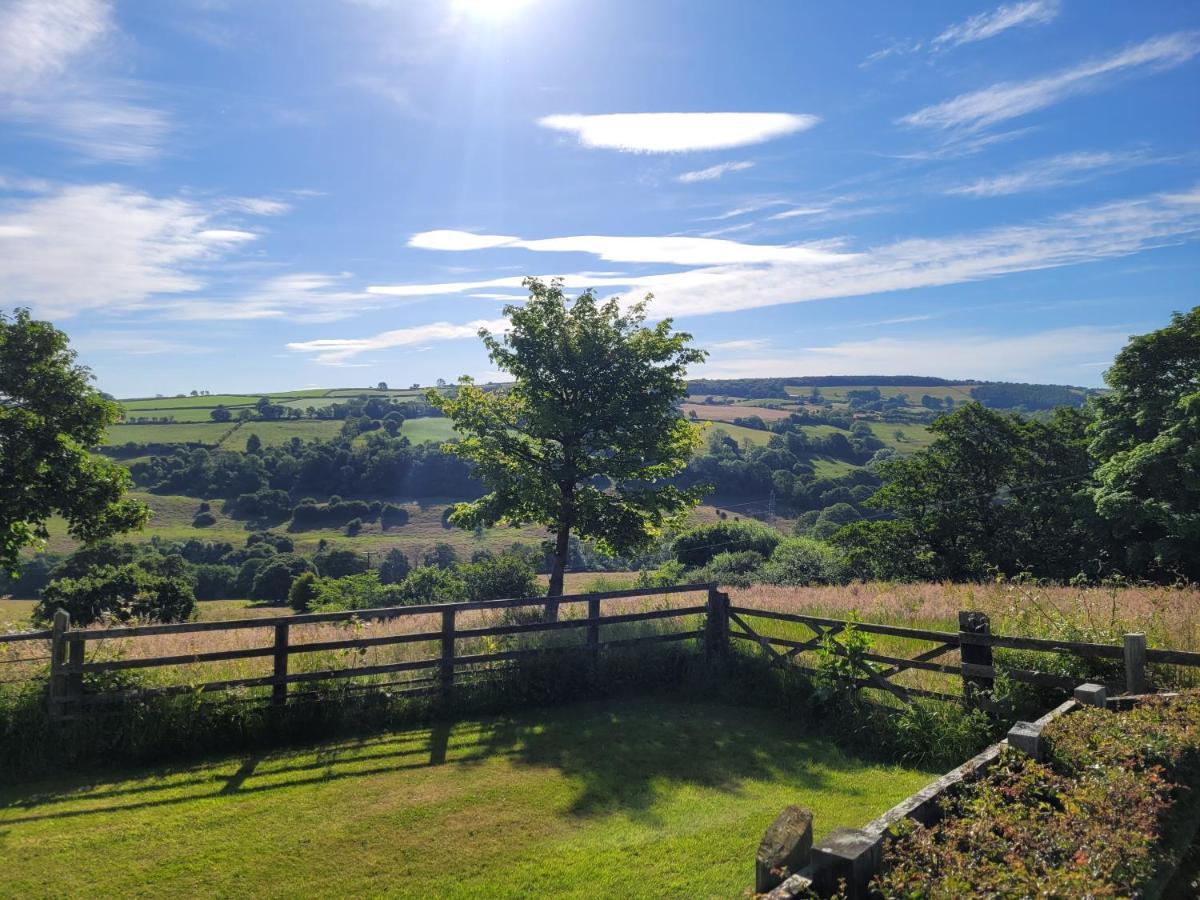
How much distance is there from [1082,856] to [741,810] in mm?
4273

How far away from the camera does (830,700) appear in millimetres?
9836

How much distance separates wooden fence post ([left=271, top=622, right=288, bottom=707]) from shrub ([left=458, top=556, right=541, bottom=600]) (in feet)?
92.5

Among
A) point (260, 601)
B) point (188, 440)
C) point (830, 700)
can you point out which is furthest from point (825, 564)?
point (188, 440)

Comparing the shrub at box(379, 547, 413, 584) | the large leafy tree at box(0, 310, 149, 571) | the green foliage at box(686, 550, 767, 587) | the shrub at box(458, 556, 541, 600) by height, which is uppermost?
the large leafy tree at box(0, 310, 149, 571)

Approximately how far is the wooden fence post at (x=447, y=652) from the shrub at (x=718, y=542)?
37.2m

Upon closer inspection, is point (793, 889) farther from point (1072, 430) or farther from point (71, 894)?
point (1072, 430)

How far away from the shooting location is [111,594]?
34812mm

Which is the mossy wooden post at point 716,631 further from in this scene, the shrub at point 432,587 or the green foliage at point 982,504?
the shrub at point 432,587

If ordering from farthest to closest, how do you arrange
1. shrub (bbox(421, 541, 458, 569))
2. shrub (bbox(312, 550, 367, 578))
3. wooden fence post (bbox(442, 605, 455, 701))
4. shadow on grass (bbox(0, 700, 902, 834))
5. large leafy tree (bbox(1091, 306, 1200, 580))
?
shrub (bbox(421, 541, 458, 569))
shrub (bbox(312, 550, 367, 578))
large leafy tree (bbox(1091, 306, 1200, 580))
wooden fence post (bbox(442, 605, 455, 701))
shadow on grass (bbox(0, 700, 902, 834))

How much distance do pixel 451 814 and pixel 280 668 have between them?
3.56 metres

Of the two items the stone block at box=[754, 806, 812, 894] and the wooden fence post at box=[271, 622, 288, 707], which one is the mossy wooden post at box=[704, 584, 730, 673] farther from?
the stone block at box=[754, 806, 812, 894]

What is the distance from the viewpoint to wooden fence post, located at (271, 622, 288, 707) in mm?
9320

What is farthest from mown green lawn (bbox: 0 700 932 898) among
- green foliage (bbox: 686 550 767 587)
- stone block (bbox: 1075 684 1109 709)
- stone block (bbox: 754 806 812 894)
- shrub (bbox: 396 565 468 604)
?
shrub (bbox: 396 565 468 604)

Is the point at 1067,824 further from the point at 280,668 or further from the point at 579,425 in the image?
the point at 579,425
